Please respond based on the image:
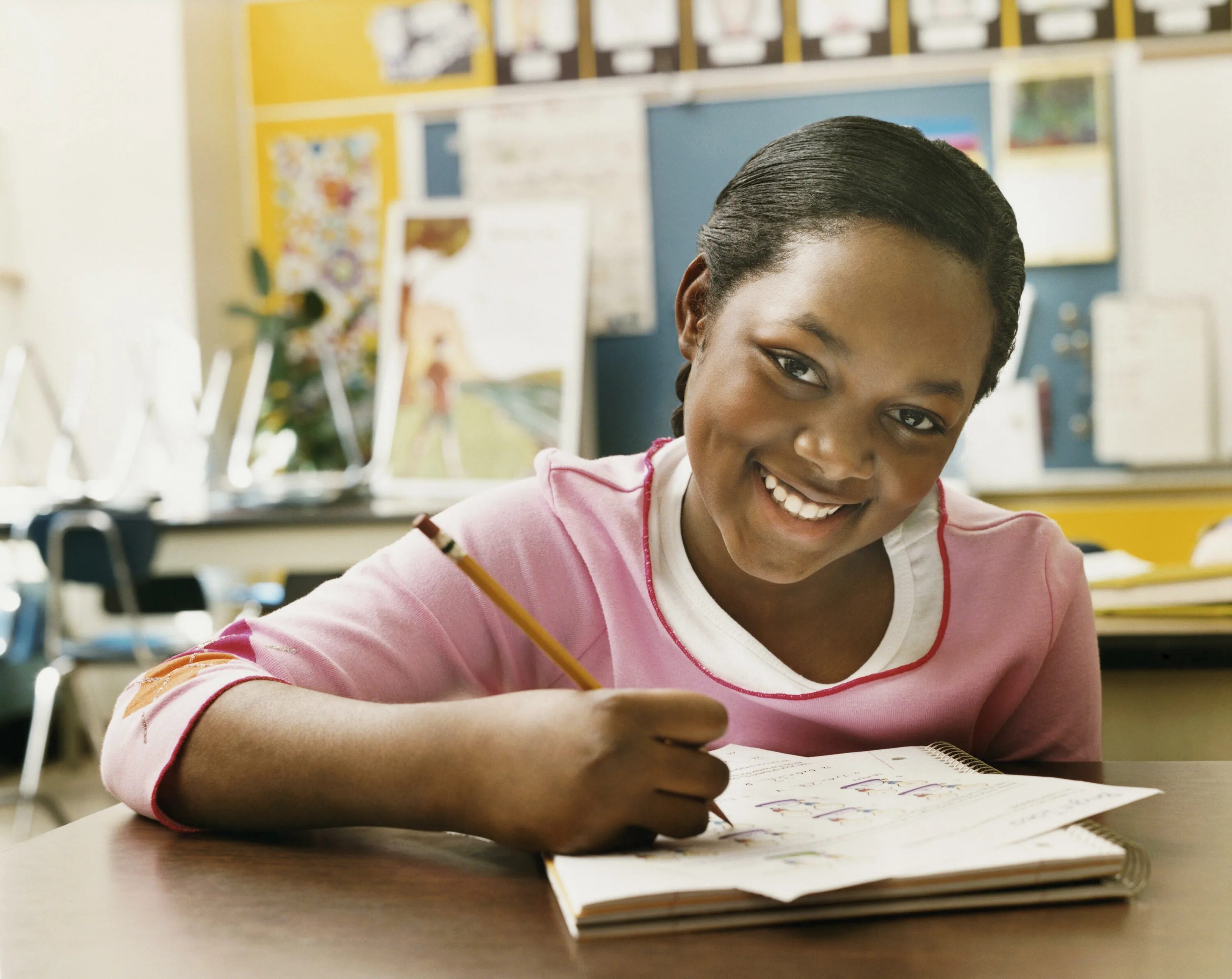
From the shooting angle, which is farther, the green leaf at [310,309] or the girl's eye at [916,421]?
the green leaf at [310,309]

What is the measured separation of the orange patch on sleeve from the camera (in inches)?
29.0

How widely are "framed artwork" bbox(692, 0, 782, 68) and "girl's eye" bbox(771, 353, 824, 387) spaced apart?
3442mm

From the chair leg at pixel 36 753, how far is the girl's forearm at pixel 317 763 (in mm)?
2514

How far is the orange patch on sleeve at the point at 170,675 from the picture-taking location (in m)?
0.74

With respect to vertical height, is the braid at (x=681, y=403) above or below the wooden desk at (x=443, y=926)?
above

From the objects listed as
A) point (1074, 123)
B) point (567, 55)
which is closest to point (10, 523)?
point (567, 55)

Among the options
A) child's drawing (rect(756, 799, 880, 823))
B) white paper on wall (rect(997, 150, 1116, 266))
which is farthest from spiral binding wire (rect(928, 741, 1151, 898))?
white paper on wall (rect(997, 150, 1116, 266))

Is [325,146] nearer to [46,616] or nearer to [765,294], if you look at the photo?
[46,616]

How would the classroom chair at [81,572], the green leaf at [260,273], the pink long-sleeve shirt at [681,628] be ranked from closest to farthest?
1. the pink long-sleeve shirt at [681,628]
2. the classroom chair at [81,572]
3. the green leaf at [260,273]

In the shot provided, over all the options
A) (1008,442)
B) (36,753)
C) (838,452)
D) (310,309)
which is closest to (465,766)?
(838,452)

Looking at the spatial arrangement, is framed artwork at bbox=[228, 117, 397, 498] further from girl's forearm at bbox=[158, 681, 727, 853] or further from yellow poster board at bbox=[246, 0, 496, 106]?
girl's forearm at bbox=[158, 681, 727, 853]

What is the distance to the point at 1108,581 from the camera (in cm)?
146

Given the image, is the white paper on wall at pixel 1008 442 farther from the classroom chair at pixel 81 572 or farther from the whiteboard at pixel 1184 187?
the classroom chair at pixel 81 572

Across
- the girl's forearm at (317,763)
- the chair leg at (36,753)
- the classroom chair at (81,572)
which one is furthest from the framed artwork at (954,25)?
→ the girl's forearm at (317,763)
